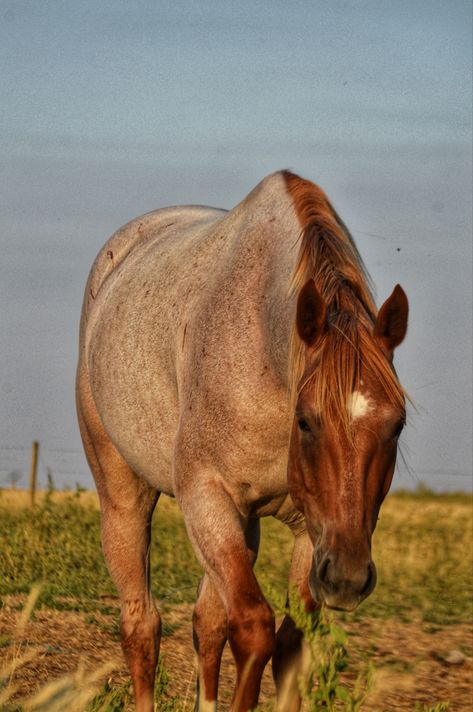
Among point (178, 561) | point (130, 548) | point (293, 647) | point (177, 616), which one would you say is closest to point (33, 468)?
point (178, 561)

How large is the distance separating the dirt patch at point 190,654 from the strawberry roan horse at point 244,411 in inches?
24.1

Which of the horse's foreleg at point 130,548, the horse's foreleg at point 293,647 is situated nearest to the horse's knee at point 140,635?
the horse's foreleg at point 130,548

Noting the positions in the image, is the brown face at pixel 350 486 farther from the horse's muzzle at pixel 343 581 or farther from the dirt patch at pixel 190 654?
the dirt patch at pixel 190 654

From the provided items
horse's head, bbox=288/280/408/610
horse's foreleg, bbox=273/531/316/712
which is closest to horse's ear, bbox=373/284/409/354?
horse's head, bbox=288/280/408/610

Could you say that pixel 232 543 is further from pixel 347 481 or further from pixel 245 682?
pixel 347 481

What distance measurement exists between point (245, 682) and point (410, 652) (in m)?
3.51

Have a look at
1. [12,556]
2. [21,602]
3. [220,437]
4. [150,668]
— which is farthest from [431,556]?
[220,437]

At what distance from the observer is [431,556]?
40.8 feet

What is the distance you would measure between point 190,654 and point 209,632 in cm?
178

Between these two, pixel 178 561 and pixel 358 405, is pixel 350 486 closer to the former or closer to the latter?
pixel 358 405

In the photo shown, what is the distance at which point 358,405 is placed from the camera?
154 inches

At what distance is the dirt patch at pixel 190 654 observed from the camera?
6.46 m

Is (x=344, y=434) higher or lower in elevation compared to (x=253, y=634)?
higher

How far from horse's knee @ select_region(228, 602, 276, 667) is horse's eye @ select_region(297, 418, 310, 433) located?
0.73 m
